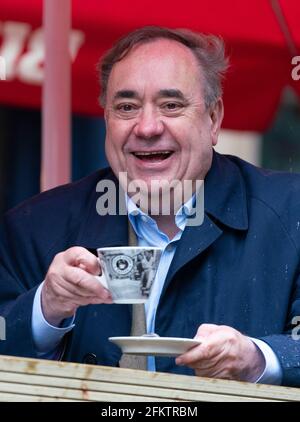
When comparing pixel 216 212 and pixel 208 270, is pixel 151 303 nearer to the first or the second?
pixel 208 270

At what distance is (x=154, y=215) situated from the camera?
3385mm

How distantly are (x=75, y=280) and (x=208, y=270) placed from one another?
0.50 meters

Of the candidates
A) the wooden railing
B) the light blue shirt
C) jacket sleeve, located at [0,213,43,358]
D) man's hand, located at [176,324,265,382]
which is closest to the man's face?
the light blue shirt

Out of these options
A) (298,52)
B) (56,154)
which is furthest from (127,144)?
(298,52)

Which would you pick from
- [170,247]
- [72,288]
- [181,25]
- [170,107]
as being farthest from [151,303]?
[181,25]

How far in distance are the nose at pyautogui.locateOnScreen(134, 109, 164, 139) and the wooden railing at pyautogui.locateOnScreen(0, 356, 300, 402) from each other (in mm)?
959

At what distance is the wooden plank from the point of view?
2.41 meters

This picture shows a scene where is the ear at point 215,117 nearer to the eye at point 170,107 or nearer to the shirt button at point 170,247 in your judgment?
the eye at point 170,107

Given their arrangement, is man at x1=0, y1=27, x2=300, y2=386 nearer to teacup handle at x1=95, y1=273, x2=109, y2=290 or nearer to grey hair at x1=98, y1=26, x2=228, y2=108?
grey hair at x1=98, y1=26, x2=228, y2=108

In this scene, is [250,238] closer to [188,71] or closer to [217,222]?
[217,222]

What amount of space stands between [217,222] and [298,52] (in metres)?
1.60

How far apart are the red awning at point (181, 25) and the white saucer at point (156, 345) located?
6.28ft

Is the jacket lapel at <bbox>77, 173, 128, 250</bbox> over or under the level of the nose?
under
